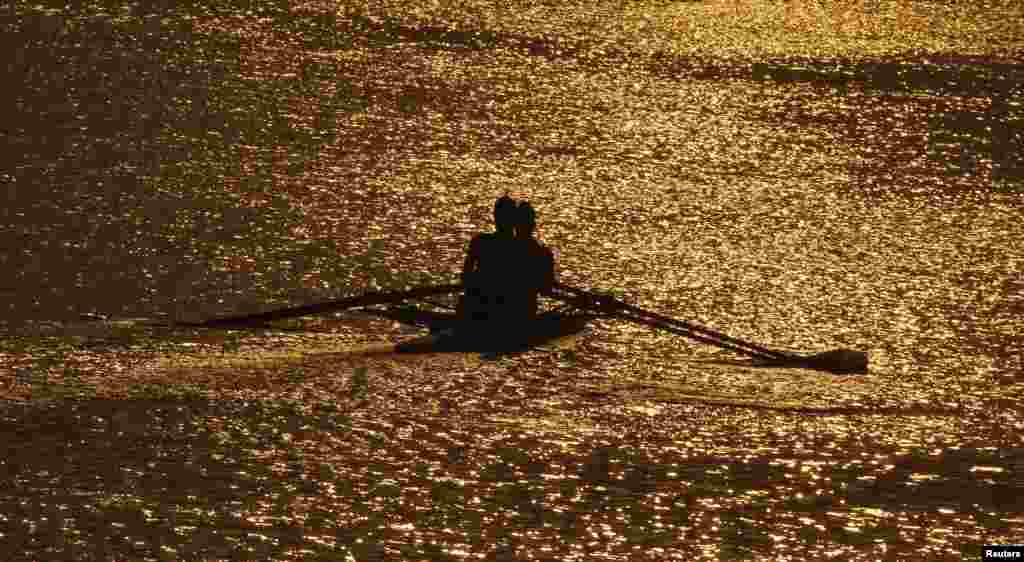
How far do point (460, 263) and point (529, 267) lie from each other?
2.77 metres

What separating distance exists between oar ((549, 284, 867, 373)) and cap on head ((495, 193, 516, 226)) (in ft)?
1.88

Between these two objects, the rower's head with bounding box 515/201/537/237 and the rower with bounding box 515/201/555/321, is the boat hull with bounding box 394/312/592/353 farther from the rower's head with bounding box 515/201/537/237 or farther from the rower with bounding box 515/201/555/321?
the rower's head with bounding box 515/201/537/237

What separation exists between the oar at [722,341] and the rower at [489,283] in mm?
470

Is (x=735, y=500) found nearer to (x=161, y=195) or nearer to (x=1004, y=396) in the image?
(x=1004, y=396)

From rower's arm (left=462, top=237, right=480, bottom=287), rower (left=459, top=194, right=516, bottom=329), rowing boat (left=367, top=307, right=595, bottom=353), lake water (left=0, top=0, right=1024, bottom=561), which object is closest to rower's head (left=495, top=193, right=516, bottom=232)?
rower (left=459, top=194, right=516, bottom=329)

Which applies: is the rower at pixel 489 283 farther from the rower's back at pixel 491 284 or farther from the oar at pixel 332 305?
the oar at pixel 332 305

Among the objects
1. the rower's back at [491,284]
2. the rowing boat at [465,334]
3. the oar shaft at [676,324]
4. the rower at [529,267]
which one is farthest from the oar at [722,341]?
the rower's back at [491,284]

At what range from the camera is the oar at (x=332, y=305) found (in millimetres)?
15898

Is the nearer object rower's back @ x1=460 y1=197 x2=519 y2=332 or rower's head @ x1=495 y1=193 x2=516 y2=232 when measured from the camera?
rower's back @ x1=460 y1=197 x2=519 y2=332

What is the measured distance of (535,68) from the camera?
92.4ft

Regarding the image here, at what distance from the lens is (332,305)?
1591 centimetres

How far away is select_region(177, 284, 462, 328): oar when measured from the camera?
15.9 m

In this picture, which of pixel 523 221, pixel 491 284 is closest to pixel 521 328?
pixel 491 284

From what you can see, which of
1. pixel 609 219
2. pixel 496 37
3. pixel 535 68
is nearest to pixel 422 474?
pixel 609 219
